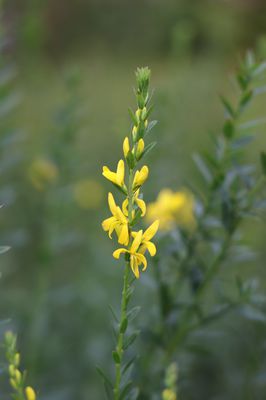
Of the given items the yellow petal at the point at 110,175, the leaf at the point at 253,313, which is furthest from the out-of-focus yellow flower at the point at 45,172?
the yellow petal at the point at 110,175

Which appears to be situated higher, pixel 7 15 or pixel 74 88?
pixel 7 15

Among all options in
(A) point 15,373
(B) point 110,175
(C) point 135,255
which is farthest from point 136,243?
(A) point 15,373

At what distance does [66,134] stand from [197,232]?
76 centimetres

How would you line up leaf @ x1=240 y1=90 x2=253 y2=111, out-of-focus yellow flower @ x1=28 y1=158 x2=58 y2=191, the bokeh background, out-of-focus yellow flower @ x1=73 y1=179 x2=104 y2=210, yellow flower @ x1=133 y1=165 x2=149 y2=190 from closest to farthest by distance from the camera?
yellow flower @ x1=133 y1=165 x2=149 y2=190
leaf @ x1=240 y1=90 x2=253 y2=111
the bokeh background
out-of-focus yellow flower @ x1=28 y1=158 x2=58 y2=191
out-of-focus yellow flower @ x1=73 y1=179 x2=104 y2=210

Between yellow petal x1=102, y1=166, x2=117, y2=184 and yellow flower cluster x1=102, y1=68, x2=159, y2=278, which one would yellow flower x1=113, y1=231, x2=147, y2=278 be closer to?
yellow flower cluster x1=102, y1=68, x2=159, y2=278

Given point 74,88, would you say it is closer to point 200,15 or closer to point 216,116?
point 216,116

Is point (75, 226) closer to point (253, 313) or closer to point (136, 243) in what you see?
point (253, 313)

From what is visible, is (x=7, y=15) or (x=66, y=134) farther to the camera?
(x=7, y=15)

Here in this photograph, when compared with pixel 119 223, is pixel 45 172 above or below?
below

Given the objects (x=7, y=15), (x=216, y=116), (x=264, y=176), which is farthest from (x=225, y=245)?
(x=7, y=15)

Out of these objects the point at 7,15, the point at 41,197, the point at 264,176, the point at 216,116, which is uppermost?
the point at 7,15

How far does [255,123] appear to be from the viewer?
1.55m

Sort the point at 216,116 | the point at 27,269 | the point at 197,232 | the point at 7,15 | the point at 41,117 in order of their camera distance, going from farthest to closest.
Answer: the point at 7,15
the point at 216,116
the point at 41,117
the point at 27,269
the point at 197,232

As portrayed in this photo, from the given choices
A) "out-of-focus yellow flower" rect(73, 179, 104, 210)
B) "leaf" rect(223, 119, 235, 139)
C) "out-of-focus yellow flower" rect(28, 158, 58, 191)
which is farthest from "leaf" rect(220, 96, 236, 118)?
"out-of-focus yellow flower" rect(73, 179, 104, 210)
